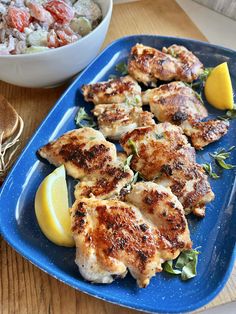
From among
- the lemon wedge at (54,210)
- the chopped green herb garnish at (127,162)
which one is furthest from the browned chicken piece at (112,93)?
the lemon wedge at (54,210)

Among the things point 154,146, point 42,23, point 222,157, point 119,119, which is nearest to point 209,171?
point 222,157

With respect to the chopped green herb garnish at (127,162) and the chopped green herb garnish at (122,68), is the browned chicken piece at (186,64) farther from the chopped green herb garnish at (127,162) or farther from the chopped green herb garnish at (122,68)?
the chopped green herb garnish at (127,162)

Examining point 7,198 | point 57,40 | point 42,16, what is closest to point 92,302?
point 7,198

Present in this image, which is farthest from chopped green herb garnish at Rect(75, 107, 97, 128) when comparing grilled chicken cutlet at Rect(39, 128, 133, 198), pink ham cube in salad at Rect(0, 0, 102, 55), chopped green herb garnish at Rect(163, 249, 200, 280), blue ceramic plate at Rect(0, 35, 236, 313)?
chopped green herb garnish at Rect(163, 249, 200, 280)

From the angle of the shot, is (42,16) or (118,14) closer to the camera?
(42,16)

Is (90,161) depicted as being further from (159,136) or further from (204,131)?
(204,131)

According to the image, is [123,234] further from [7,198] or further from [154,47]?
[154,47]

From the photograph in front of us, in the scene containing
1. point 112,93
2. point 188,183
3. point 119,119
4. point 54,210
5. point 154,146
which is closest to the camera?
point 54,210
